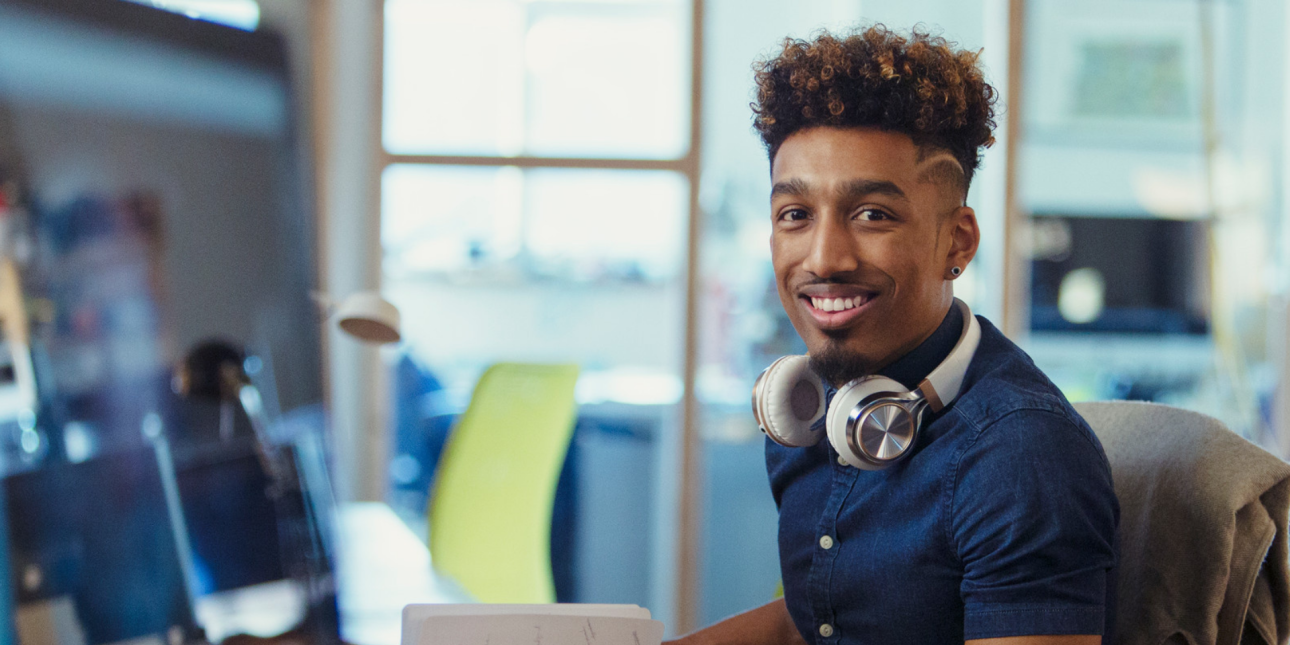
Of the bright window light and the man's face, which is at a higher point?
the bright window light

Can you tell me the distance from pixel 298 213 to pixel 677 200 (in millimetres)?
1398

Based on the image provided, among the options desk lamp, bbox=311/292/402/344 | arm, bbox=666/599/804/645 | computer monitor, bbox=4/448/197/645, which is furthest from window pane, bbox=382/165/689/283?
arm, bbox=666/599/804/645

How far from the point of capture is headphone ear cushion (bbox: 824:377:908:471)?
3.75ft

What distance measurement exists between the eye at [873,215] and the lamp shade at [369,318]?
0.96m

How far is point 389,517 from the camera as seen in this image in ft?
10.6

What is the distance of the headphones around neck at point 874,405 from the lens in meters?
1.13

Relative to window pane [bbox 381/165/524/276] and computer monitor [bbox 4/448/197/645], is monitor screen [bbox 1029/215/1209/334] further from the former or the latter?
computer monitor [bbox 4/448/197/645]

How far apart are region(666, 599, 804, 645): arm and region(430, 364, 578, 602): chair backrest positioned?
4.58 ft

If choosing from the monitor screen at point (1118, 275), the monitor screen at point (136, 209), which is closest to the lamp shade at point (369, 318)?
the monitor screen at point (136, 209)

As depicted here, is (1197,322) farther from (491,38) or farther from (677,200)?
(491,38)

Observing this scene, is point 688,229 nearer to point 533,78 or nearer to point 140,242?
point 533,78

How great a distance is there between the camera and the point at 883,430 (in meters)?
1.13

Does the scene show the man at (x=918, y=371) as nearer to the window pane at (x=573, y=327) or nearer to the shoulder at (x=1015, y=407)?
the shoulder at (x=1015, y=407)

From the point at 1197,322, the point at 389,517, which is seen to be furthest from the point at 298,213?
the point at 1197,322
